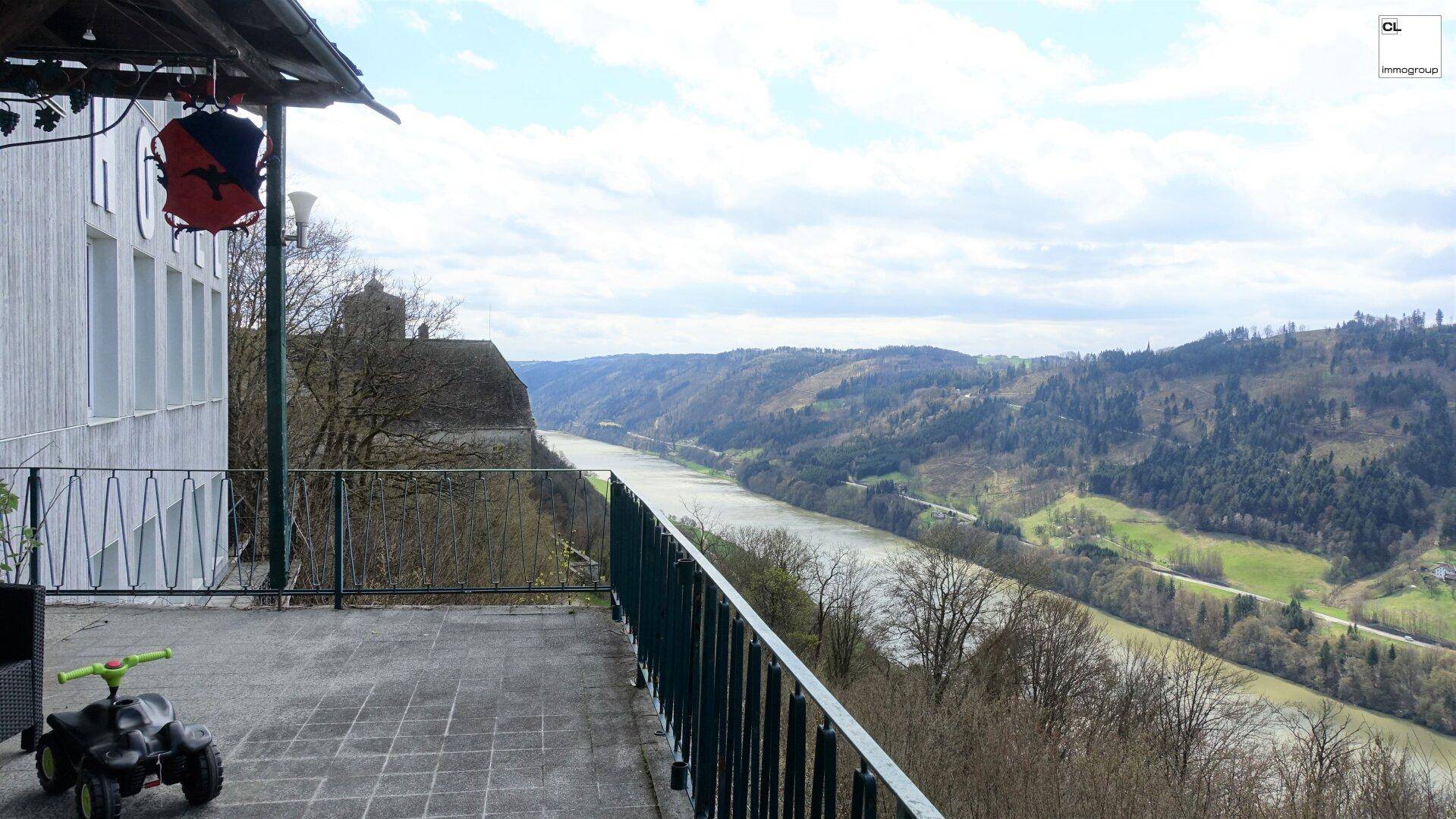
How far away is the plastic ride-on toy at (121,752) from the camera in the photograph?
10.5ft

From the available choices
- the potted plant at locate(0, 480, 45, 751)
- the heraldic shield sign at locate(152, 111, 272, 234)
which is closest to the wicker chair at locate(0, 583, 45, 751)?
the potted plant at locate(0, 480, 45, 751)

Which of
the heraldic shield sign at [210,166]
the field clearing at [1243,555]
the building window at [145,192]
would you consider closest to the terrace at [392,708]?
the heraldic shield sign at [210,166]

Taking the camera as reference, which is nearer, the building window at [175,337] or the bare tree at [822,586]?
the building window at [175,337]

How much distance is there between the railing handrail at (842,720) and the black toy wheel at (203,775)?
5.95 ft

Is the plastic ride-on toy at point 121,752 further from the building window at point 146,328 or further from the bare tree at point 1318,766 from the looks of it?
the bare tree at point 1318,766

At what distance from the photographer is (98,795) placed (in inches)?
124

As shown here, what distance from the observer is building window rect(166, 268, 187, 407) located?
12.7m

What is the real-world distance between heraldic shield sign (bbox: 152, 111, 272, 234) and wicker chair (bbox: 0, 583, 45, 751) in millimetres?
1691

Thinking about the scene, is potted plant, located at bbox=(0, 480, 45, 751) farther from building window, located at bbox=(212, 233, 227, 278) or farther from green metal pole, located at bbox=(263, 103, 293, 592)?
building window, located at bbox=(212, 233, 227, 278)

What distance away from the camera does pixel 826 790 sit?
6.53ft

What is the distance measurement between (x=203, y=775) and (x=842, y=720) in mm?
2599

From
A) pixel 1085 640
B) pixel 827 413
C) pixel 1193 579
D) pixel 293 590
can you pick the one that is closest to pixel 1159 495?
pixel 1193 579

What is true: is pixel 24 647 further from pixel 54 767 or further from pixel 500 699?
pixel 500 699

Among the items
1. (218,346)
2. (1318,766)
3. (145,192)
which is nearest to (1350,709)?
(1318,766)
